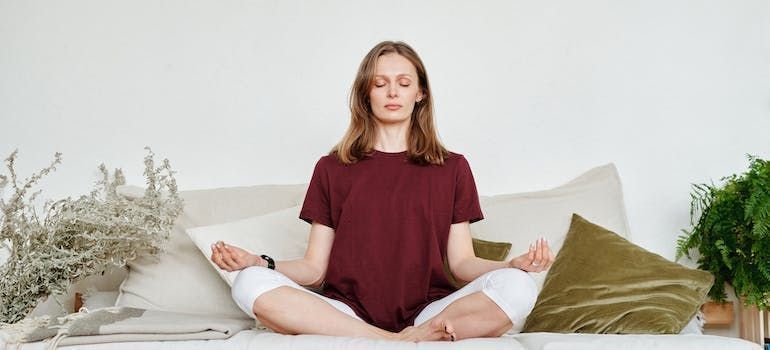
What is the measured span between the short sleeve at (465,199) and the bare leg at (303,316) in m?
0.50

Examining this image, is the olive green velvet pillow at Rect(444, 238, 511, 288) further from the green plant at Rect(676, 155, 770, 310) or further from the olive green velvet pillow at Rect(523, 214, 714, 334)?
the green plant at Rect(676, 155, 770, 310)

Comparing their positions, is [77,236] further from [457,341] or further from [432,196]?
[457,341]

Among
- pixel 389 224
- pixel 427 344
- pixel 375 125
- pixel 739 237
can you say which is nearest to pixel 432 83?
pixel 375 125

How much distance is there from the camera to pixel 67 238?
2.24 metres

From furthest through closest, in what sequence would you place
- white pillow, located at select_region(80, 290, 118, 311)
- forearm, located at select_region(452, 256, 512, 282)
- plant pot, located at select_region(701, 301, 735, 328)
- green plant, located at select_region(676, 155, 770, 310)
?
plant pot, located at select_region(701, 301, 735, 328)
white pillow, located at select_region(80, 290, 118, 311)
green plant, located at select_region(676, 155, 770, 310)
forearm, located at select_region(452, 256, 512, 282)

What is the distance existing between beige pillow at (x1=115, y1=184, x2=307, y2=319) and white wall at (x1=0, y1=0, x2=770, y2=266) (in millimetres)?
318

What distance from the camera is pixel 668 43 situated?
9.46 ft

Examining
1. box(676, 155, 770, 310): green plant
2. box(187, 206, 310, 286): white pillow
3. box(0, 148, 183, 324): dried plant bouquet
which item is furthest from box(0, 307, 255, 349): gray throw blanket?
box(676, 155, 770, 310): green plant

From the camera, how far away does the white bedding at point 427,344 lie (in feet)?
5.33

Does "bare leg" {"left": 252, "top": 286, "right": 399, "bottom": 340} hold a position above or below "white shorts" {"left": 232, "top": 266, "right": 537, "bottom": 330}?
below

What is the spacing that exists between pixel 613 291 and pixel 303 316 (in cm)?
86

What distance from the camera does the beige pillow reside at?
2.25 meters

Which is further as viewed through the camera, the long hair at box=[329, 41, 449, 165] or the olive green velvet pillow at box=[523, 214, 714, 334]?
the long hair at box=[329, 41, 449, 165]

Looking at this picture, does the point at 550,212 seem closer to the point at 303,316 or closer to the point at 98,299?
the point at 303,316
